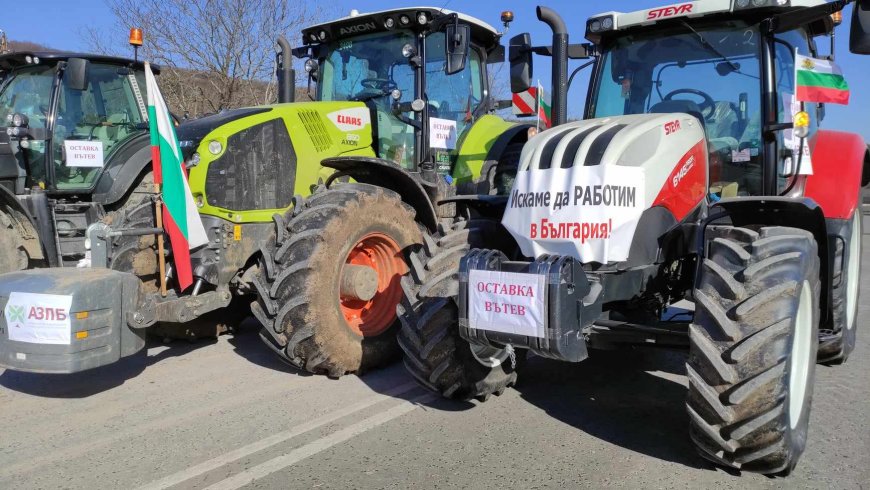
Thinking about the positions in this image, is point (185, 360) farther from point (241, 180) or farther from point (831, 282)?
point (831, 282)

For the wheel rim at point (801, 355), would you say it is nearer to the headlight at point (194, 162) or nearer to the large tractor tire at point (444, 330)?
the large tractor tire at point (444, 330)

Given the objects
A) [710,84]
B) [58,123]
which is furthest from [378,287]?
[58,123]

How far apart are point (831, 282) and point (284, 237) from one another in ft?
11.7

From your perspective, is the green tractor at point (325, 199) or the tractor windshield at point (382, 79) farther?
the tractor windshield at point (382, 79)

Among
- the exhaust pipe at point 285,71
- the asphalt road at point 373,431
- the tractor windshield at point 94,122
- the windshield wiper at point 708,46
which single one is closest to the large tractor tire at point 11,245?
the tractor windshield at point 94,122

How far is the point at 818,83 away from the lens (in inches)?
170

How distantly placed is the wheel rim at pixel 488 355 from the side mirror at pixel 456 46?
2.36 metres

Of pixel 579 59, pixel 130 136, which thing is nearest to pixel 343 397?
pixel 579 59

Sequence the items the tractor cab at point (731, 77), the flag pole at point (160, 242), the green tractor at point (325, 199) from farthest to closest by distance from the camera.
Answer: the flag pole at point (160, 242) < the green tractor at point (325, 199) < the tractor cab at point (731, 77)

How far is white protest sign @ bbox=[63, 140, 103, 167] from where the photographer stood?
25.7 ft

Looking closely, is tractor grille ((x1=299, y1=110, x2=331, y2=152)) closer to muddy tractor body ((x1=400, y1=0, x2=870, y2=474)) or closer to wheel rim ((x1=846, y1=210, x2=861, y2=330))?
muddy tractor body ((x1=400, y1=0, x2=870, y2=474))

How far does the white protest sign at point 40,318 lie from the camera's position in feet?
13.1

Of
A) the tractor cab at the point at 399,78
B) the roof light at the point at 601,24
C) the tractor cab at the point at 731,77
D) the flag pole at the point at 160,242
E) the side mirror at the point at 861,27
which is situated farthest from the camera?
the tractor cab at the point at 399,78

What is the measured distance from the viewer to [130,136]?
8.27 m
